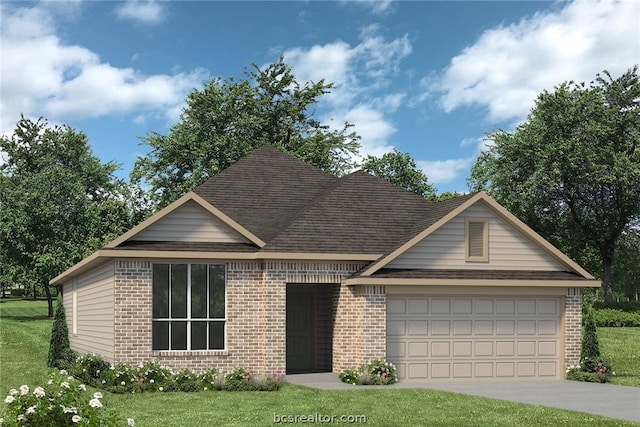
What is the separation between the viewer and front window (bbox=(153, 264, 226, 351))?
23141 mm

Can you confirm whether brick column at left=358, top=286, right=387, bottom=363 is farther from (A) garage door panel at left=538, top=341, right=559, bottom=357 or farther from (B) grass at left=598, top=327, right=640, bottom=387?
(B) grass at left=598, top=327, right=640, bottom=387

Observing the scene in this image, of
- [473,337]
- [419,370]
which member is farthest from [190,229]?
[473,337]

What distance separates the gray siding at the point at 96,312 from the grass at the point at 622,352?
14.0 meters

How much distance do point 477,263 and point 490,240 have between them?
786mm

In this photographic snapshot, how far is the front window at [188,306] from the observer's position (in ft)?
75.9

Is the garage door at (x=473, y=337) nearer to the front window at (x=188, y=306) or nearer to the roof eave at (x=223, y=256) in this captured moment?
the roof eave at (x=223, y=256)

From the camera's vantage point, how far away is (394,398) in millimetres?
19344

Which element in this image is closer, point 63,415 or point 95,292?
point 63,415

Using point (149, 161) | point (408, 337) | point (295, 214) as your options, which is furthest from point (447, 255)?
point (149, 161)

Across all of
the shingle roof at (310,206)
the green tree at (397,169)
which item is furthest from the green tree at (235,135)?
the shingle roof at (310,206)

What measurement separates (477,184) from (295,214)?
116 ft

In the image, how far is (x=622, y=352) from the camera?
112 ft

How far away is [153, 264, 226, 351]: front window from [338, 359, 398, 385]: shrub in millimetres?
3562

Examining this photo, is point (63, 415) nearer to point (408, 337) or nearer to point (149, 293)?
point (149, 293)
